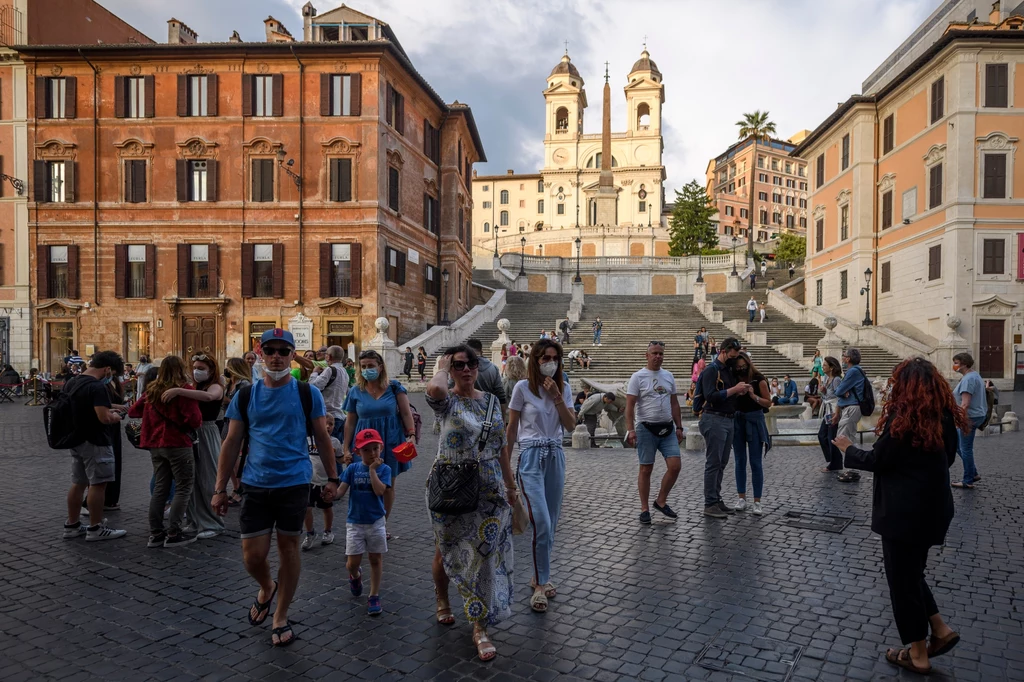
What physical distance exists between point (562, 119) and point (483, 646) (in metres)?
94.6

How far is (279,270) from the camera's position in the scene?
29.3 meters

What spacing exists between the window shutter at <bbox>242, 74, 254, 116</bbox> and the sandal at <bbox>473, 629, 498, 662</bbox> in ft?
97.4

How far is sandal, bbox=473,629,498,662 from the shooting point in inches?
162

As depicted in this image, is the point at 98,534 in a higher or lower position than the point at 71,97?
lower

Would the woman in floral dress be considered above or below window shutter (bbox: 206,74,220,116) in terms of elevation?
below

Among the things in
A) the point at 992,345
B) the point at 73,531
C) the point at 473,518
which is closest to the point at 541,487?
the point at 473,518

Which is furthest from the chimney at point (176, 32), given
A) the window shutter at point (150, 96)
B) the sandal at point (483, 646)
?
the sandal at point (483, 646)

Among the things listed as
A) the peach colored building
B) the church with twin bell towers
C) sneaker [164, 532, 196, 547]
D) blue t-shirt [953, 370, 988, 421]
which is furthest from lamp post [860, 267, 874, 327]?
the church with twin bell towers

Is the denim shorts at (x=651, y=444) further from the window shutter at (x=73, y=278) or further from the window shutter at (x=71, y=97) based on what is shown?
the window shutter at (x=71, y=97)

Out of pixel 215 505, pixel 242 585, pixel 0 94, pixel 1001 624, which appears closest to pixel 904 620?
pixel 1001 624

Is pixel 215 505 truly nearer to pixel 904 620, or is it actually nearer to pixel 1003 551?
pixel 904 620

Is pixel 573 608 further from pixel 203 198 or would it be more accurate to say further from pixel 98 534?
pixel 203 198

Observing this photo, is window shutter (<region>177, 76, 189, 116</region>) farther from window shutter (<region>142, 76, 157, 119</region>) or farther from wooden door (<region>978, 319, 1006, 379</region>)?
wooden door (<region>978, 319, 1006, 379</region>)

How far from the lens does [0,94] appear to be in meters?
29.7
